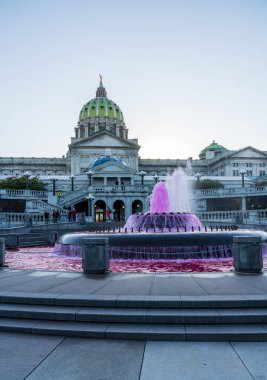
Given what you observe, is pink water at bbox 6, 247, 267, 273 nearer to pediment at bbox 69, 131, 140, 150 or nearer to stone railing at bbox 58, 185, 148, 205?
stone railing at bbox 58, 185, 148, 205

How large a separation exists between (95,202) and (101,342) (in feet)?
220

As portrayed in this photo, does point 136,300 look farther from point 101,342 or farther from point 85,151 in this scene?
point 85,151

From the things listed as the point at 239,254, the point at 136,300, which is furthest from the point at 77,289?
the point at 239,254

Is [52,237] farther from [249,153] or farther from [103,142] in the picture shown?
[249,153]

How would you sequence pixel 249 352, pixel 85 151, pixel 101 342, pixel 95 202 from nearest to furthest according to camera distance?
pixel 249 352 → pixel 101 342 → pixel 95 202 → pixel 85 151

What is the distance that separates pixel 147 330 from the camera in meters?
6.92

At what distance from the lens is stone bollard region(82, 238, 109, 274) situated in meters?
11.7

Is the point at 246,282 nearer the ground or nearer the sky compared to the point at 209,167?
nearer the ground

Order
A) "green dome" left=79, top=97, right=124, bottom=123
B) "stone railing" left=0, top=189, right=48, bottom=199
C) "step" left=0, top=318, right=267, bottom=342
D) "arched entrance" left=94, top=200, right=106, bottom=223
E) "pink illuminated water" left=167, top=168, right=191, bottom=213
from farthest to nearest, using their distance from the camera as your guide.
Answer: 1. "green dome" left=79, top=97, right=124, bottom=123
2. "arched entrance" left=94, top=200, right=106, bottom=223
3. "stone railing" left=0, top=189, right=48, bottom=199
4. "pink illuminated water" left=167, top=168, right=191, bottom=213
5. "step" left=0, top=318, right=267, bottom=342

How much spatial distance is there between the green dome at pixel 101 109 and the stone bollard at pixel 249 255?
152m

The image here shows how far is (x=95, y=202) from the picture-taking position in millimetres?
73375

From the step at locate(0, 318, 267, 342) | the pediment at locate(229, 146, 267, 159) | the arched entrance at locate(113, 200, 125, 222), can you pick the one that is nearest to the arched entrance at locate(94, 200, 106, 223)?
the arched entrance at locate(113, 200, 125, 222)

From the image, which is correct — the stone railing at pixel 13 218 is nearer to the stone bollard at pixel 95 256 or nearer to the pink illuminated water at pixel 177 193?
the pink illuminated water at pixel 177 193

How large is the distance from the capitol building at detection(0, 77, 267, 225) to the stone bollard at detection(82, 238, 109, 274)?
26319 mm
